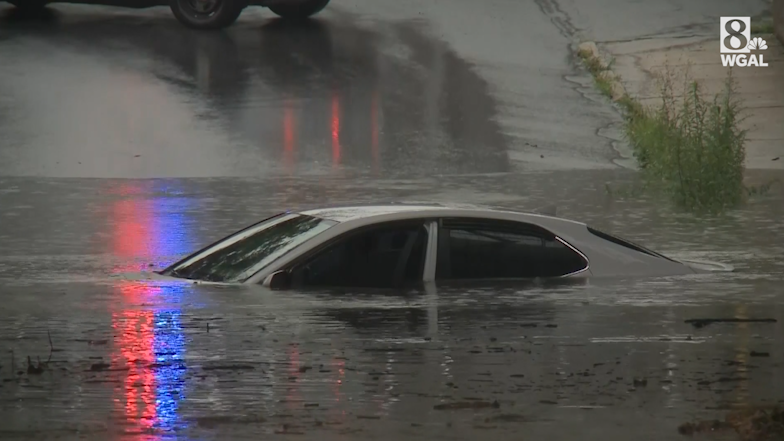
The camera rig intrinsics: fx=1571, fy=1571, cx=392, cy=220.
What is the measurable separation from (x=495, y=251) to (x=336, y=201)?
7.44m

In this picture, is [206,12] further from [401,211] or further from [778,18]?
[401,211]

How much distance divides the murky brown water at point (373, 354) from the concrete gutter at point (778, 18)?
435 inches

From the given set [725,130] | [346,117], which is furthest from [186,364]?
[346,117]

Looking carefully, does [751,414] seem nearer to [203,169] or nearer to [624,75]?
[203,169]

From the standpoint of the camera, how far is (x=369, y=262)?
9.71 m

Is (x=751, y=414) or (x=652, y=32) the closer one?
(x=751, y=414)

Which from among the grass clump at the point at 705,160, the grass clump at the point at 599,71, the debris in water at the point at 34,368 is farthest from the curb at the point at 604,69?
the debris in water at the point at 34,368

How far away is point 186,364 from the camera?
28.0 ft

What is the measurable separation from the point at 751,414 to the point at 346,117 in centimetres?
1492

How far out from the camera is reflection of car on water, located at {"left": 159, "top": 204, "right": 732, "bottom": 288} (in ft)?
31.7

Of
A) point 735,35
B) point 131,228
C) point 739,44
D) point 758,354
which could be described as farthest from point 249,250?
point 735,35

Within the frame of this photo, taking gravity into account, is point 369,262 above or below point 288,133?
below

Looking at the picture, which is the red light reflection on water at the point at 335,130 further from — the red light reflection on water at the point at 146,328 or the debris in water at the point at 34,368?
the debris in water at the point at 34,368

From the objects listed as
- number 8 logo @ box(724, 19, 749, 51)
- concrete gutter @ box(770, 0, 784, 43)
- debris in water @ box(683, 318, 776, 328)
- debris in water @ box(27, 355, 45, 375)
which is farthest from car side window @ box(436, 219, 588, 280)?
concrete gutter @ box(770, 0, 784, 43)
